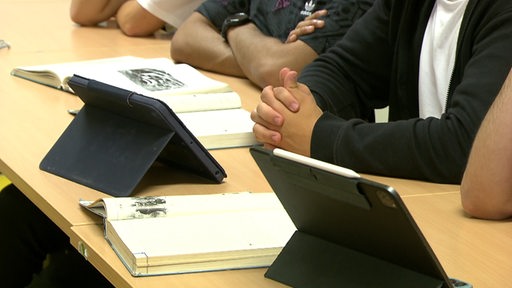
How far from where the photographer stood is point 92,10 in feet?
10.4

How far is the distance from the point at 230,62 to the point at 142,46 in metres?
0.49

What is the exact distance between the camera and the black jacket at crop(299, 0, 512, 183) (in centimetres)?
164

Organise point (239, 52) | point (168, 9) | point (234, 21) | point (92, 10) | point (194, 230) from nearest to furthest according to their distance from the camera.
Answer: point (194, 230)
point (239, 52)
point (234, 21)
point (168, 9)
point (92, 10)

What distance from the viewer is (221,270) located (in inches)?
51.1

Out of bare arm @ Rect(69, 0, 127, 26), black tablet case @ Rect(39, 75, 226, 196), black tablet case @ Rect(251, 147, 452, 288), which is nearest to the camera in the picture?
black tablet case @ Rect(251, 147, 452, 288)

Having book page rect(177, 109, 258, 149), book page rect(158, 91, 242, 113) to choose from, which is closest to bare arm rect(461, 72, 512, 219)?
book page rect(177, 109, 258, 149)

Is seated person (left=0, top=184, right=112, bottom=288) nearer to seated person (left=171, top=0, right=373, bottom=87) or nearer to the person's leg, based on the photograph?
the person's leg

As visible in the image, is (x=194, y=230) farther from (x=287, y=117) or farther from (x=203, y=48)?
(x=203, y=48)

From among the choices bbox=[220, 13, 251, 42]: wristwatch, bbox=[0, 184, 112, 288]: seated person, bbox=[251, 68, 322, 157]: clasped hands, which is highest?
bbox=[251, 68, 322, 157]: clasped hands

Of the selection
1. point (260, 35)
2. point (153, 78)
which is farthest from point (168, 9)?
point (153, 78)

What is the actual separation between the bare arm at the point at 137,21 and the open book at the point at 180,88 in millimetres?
526

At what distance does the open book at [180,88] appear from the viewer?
193 cm

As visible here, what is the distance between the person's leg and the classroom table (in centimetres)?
27

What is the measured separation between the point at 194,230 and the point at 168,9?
175 cm
